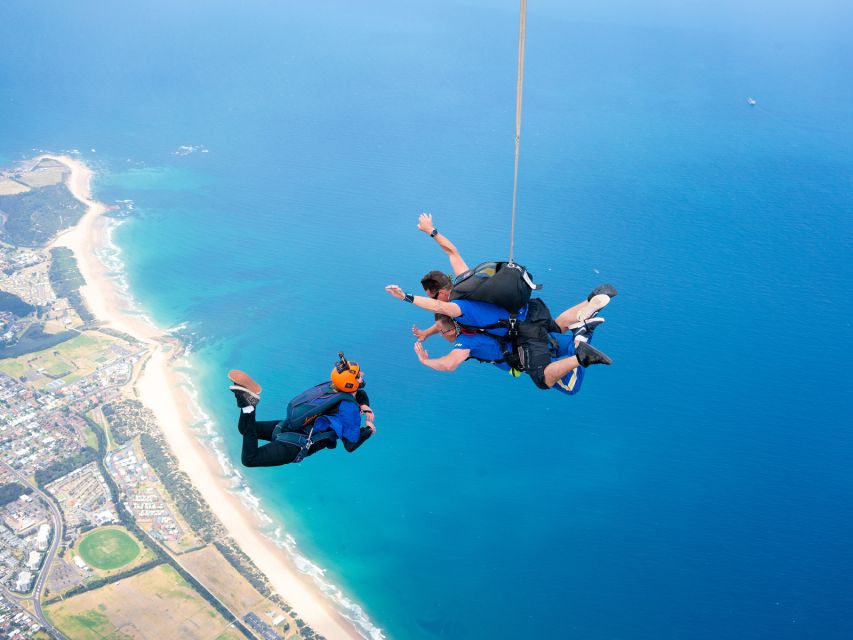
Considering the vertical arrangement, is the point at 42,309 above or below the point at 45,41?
below

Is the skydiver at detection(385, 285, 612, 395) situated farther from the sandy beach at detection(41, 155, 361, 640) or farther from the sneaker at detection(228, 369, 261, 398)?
the sandy beach at detection(41, 155, 361, 640)

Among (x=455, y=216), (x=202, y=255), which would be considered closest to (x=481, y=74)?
(x=455, y=216)

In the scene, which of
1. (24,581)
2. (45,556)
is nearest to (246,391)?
(24,581)

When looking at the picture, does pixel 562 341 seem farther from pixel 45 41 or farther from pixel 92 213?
pixel 45 41

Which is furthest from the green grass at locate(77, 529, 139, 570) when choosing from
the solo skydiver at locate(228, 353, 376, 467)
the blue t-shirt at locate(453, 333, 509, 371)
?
the blue t-shirt at locate(453, 333, 509, 371)

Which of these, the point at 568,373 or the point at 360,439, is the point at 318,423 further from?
the point at 568,373

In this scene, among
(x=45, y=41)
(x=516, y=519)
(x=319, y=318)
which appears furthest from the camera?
(x=45, y=41)
